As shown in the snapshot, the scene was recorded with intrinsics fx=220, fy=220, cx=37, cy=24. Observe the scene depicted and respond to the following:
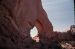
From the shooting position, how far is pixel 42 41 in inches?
960

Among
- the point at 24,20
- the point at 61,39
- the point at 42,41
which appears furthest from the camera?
the point at 61,39

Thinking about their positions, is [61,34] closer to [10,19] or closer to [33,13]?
[33,13]

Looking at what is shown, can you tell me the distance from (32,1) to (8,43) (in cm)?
780

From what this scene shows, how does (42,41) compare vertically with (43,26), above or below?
below

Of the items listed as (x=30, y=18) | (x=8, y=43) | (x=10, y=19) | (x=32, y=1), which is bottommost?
(x=8, y=43)

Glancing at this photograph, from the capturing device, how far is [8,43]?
38.1ft

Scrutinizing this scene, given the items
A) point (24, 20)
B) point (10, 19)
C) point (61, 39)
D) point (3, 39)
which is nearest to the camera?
point (3, 39)

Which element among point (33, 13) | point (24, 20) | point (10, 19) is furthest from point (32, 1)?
point (10, 19)

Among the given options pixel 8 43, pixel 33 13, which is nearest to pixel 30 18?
pixel 33 13

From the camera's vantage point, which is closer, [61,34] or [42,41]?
[42,41]

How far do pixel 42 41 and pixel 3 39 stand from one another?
1307 cm

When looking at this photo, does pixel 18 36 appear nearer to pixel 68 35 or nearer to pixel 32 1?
pixel 32 1

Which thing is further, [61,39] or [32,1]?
[61,39]

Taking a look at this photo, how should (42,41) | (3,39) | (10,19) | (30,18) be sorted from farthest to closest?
(42,41), (30,18), (10,19), (3,39)
